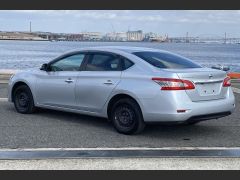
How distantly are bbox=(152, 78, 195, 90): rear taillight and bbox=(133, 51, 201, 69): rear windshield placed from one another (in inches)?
20.0

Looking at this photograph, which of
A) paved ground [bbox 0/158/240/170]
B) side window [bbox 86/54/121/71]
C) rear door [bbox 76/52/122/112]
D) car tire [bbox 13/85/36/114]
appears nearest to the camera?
paved ground [bbox 0/158/240/170]

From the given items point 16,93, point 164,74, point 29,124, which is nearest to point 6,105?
point 16,93

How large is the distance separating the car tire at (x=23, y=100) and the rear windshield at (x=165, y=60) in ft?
8.97

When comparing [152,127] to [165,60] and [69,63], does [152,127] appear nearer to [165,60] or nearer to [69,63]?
[165,60]

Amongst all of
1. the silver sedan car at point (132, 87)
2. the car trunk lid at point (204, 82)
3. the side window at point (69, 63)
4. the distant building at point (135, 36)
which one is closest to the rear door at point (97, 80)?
the silver sedan car at point (132, 87)

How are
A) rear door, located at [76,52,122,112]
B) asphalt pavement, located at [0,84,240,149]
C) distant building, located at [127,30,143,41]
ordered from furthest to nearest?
distant building, located at [127,30,143,41], rear door, located at [76,52,122,112], asphalt pavement, located at [0,84,240,149]

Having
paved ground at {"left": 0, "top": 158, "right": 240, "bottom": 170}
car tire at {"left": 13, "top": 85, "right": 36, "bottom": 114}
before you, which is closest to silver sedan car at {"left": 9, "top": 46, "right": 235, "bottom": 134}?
car tire at {"left": 13, "top": 85, "right": 36, "bottom": 114}

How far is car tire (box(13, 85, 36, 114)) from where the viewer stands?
31.8 feet

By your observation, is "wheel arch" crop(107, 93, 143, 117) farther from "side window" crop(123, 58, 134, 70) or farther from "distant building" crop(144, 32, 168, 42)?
"distant building" crop(144, 32, 168, 42)

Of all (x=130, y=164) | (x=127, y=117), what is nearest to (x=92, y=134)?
(x=127, y=117)

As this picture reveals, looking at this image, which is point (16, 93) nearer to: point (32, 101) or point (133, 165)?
point (32, 101)

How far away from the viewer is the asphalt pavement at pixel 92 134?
7.17m

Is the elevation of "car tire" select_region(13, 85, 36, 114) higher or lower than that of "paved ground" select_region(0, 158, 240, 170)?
higher

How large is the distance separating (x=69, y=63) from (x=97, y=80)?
1007mm
